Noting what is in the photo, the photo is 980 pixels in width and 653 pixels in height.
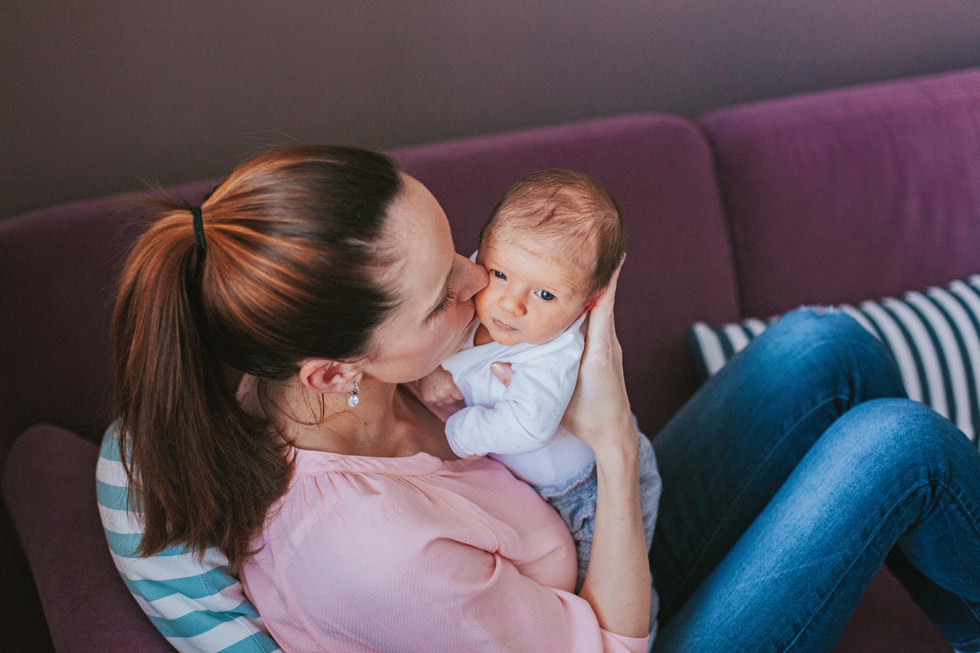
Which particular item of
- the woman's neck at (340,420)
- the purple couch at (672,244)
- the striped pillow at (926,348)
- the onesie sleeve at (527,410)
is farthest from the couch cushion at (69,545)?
the striped pillow at (926,348)

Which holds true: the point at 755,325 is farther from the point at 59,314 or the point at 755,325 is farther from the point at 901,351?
the point at 59,314

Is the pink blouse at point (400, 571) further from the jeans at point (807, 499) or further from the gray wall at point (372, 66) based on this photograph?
the gray wall at point (372, 66)

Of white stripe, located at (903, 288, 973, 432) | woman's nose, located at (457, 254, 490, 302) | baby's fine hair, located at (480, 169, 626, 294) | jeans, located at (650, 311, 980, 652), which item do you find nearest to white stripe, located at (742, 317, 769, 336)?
jeans, located at (650, 311, 980, 652)

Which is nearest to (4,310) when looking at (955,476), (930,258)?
(955,476)

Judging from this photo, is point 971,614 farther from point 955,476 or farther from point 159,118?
point 159,118

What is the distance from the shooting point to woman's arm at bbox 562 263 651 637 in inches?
41.9

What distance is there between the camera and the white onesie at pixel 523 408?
1.03 metres

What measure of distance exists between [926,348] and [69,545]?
5.20 ft

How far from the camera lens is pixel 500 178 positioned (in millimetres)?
1525

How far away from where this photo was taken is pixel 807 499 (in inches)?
45.0

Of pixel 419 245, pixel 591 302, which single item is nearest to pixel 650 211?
pixel 591 302

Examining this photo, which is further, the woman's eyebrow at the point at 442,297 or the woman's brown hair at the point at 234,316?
the woman's eyebrow at the point at 442,297

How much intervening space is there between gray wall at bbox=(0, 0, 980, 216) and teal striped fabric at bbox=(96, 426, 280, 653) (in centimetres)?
86

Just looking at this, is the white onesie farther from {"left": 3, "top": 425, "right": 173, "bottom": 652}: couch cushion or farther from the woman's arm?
{"left": 3, "top": 425, "right": 173, "bottom": 652}: couch cushion
